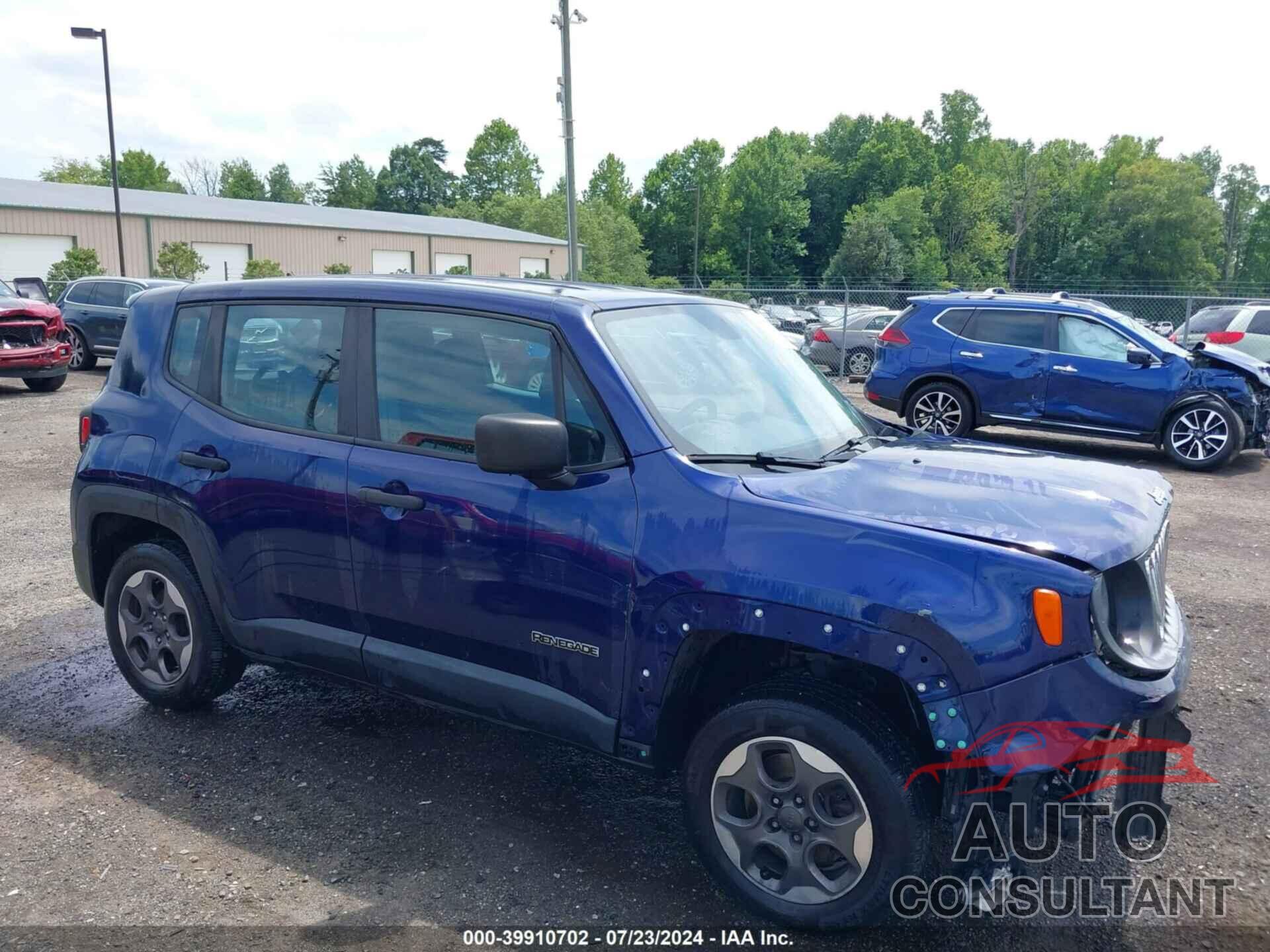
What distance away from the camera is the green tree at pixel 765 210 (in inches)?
3610

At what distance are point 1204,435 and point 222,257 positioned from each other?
42.3 metres

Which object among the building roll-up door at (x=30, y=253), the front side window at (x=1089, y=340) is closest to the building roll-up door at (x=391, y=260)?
the building roll-up door at (x=30, y=253)

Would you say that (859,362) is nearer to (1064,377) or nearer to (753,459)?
(1064,377)


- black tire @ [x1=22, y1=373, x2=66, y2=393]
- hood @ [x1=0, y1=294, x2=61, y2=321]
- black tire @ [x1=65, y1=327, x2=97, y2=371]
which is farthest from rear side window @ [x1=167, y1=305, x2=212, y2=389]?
black tire @ [x1=65, y1=327, x2=97, y2=371]

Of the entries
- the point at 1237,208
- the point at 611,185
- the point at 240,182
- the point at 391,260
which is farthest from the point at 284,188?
the point at 1237,208

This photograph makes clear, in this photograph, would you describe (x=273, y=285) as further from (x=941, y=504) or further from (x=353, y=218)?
(x=353, y=218)

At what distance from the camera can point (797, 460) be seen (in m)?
3.37

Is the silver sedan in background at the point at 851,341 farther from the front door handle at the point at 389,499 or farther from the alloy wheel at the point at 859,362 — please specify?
the front door handle at the point at 389,499

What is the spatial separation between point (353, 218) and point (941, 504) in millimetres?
53785

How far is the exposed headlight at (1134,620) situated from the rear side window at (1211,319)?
1600 centimetres

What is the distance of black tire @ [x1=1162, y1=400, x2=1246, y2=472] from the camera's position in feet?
36.1

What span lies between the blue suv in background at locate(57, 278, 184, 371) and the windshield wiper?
1837 cm

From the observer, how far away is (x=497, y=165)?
113 m

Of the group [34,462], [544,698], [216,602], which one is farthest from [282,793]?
[34,462]
